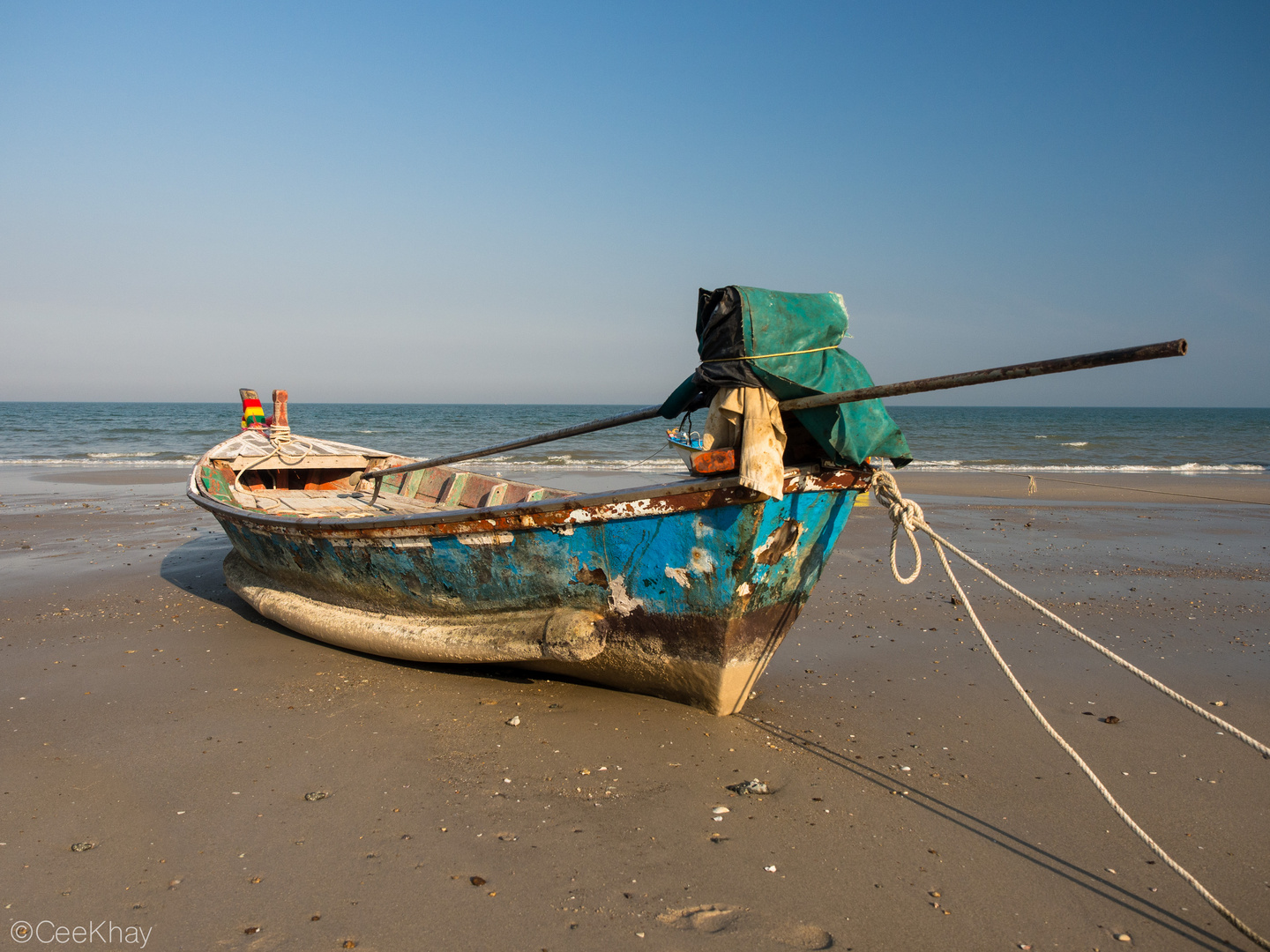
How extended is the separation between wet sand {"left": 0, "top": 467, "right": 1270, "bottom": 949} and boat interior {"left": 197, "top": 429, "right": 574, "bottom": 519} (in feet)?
5.41

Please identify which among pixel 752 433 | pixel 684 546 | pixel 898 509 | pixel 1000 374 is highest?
pixel 1000 374

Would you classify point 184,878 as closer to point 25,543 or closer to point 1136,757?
point 1136,757

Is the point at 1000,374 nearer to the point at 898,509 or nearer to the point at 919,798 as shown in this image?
the point at 898,509

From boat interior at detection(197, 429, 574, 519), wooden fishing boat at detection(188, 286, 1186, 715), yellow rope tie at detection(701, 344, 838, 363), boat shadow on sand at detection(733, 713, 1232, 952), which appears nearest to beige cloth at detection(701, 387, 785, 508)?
wooden fishing boat at detection(188, 286, 1186, 715)

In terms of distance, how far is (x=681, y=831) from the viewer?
297 cm

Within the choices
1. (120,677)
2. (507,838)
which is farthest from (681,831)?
(120,677)

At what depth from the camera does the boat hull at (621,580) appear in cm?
351

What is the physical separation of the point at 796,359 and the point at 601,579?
1497mm

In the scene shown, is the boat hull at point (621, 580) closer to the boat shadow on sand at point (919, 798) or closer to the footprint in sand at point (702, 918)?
the boat shadow on sand at point (919, 798)

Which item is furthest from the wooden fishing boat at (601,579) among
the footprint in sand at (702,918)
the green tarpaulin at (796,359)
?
the footprint in sand at (702,918)

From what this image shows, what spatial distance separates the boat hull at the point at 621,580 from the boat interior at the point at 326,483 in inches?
81.9

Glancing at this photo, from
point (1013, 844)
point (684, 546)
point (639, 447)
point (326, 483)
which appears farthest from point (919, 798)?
point (639, 447)

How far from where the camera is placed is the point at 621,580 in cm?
378

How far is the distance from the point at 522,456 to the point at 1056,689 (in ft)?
70.9
